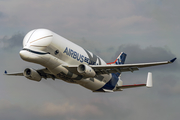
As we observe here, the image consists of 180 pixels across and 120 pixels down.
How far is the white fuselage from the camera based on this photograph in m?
41.1

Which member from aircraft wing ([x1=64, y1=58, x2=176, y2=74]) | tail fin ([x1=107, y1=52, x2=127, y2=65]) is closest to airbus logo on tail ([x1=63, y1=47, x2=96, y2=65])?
aircraft wing ([x1=64, y1=58, x2=176, y2=74])

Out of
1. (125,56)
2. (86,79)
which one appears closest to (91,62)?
(86,79)

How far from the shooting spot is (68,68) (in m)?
44.0

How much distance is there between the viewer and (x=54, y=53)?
1660 inches

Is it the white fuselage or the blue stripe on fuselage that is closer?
the white fuselage

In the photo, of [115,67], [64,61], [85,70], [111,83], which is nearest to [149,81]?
[115,67]

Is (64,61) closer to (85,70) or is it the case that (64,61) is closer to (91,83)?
(85,70)

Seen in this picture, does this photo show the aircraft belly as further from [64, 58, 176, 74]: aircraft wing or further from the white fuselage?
[64, 58, 176, 74]: aircraft wing

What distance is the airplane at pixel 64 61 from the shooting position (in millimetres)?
41250

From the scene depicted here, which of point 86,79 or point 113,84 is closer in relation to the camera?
point 86,79

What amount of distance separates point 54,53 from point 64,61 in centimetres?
214

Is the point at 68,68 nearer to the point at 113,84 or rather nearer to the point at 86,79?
the point at 86,79

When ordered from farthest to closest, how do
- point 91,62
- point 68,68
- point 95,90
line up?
1. point 95,90
2. point 91,62
3. point 68,68

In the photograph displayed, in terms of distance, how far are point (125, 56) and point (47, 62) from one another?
21517 millimetres
